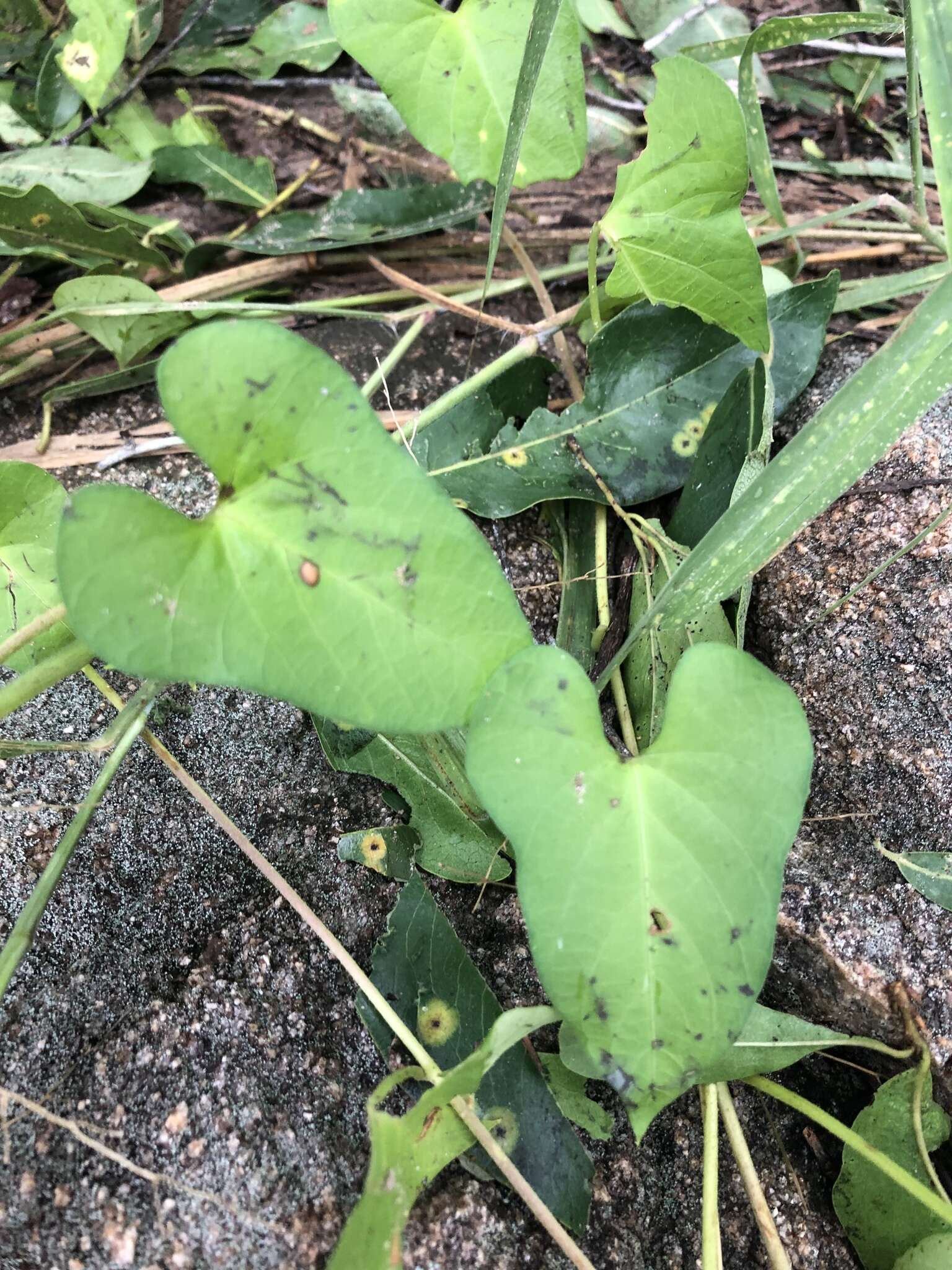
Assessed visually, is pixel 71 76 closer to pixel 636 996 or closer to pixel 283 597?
pixel 283 597

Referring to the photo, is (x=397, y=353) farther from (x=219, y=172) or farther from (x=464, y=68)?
(x=219, y=172)

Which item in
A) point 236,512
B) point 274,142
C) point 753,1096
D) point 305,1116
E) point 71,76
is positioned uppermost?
point 71,76

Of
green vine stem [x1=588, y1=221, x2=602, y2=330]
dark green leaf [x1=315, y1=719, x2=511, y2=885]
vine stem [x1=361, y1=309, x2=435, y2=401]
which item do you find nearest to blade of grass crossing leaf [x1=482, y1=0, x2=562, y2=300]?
green vine stem [x1=588, y1=221, x2=602, y2=330]

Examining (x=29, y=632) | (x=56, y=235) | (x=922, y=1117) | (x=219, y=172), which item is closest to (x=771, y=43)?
(x=219, y=172)

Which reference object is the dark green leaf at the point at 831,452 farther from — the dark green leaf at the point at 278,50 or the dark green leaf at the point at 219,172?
the dark green leaf at the point at 278,50

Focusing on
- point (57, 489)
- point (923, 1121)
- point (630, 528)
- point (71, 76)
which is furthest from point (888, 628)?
point (71, 76)

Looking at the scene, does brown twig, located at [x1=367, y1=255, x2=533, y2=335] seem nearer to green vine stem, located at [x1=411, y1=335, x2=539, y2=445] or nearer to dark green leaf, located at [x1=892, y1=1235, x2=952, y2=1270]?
green vine stem, located at [x1=411, y1=335, x2=539, y2=445]
